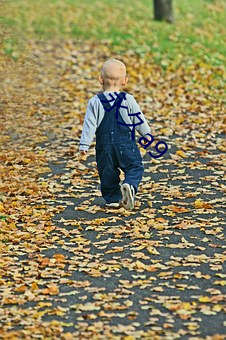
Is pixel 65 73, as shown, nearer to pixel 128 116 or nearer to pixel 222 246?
pixel 128 116

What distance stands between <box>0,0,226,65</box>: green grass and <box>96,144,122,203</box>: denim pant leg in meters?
7.65

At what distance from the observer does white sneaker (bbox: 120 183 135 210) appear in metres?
7.48

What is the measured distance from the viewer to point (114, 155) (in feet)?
25.7

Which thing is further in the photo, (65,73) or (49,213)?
(65,73)

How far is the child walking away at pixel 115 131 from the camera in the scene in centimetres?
760

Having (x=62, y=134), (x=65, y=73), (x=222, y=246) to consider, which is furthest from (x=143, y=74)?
(x=222, y=246)

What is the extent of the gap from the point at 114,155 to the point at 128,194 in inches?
20.0

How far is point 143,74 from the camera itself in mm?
14625

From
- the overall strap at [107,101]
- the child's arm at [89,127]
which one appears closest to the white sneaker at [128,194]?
the child's arm at [89,127]

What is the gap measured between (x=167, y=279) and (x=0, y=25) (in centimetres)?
586

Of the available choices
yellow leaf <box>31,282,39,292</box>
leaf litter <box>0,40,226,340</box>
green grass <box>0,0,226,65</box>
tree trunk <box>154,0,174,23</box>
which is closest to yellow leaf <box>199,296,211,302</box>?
leaf litter <box>0,40,226,340</box>

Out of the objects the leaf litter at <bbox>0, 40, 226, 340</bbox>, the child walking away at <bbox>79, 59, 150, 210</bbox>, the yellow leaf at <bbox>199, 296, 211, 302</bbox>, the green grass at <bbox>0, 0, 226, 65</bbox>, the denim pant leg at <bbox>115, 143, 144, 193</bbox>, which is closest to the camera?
the leaf litter at <bbox>0, 40, 226, 340</bbox>

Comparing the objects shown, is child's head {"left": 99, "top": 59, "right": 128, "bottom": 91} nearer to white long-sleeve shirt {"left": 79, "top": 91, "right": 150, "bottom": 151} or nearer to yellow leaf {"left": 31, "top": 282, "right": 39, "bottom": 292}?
white long-sleeve shirt {"left": 79, "top": 91, "right": 150, "bottom": 151}

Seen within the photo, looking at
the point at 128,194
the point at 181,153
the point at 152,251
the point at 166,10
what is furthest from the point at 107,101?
the point at 166,10
